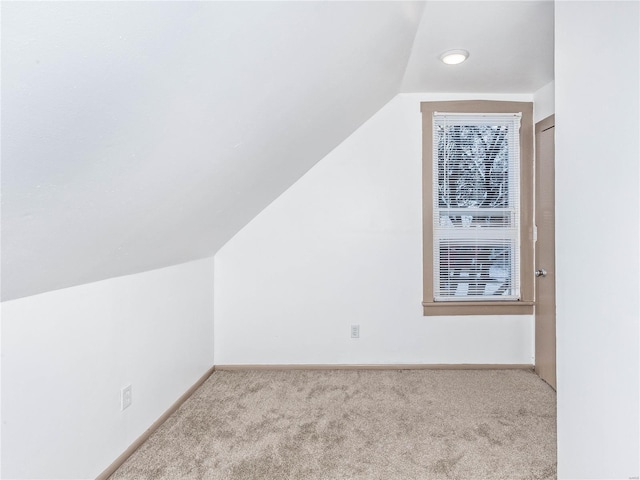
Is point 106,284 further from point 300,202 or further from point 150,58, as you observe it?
point 300,202

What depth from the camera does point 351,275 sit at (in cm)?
306

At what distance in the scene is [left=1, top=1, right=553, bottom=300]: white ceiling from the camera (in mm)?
776

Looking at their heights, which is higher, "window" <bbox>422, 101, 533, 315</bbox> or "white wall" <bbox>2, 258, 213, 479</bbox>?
"window" <bbox>422, 101, 533, 315</bbox>

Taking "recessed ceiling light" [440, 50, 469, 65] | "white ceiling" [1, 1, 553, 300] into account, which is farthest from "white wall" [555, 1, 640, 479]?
"recessed ceiling light" [440, 50, 469, 65]

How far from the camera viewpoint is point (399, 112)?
9.92 feet

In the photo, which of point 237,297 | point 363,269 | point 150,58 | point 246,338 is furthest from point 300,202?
point 150,58

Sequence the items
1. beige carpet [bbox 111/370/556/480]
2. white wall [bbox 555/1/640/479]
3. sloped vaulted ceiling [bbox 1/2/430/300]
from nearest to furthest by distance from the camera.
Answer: sloped vaulted ceiling [bbox 1/2/430/300] < white wall [bbox 555/1/640/479] < beige carpet [bbox 111/370/556/480]

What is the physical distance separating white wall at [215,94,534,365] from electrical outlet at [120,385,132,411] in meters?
1.21

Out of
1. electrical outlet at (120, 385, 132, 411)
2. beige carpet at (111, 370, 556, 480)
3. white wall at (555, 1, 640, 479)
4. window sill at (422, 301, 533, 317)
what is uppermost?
white wall at (555, 1, 640, 479)

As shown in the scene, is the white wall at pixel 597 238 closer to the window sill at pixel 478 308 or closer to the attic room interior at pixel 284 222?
the attic room interior at pixel 284 222

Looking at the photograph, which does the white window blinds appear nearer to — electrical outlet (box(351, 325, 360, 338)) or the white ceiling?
the white ceiling

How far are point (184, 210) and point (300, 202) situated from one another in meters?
1.35

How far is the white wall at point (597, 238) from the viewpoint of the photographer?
1.16 m

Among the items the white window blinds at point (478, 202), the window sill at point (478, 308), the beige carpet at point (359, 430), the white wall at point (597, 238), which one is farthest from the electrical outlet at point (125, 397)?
the white window blinds at point (478, 202)
